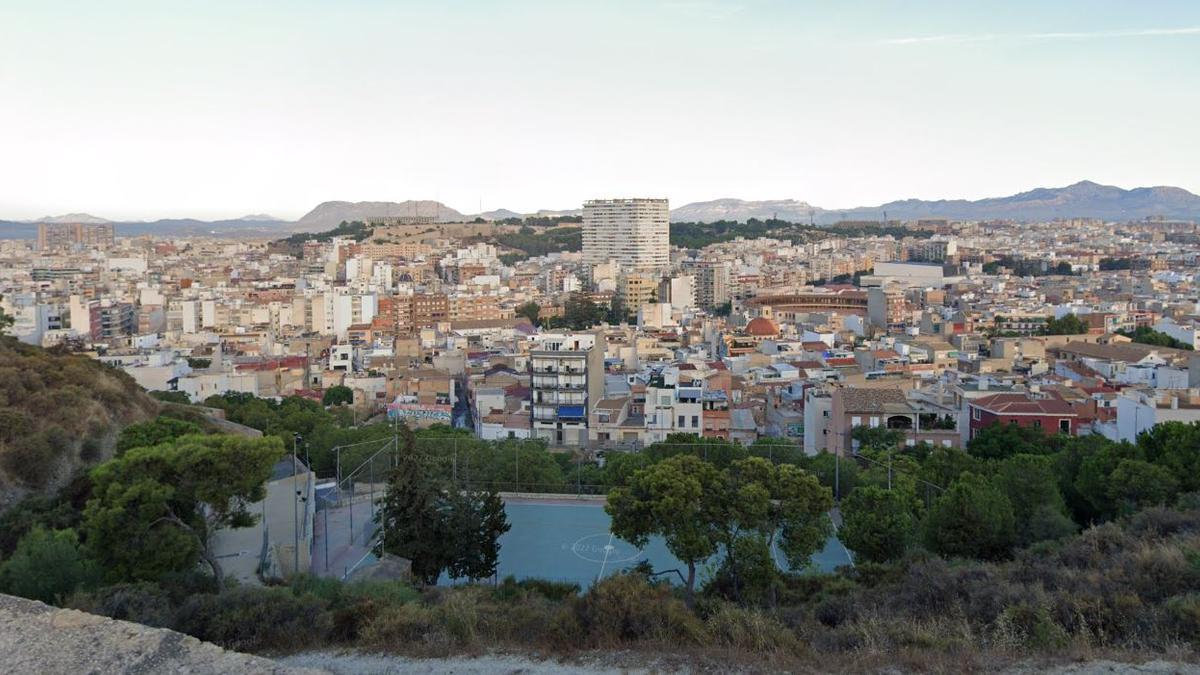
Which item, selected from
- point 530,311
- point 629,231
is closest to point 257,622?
point 530,311

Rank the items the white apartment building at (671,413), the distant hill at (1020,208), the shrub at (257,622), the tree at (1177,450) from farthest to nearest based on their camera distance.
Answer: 1. the distant hill at (1020,208)
2. the white apartment building at (671,413)
3. the tree at (1177,450)
4. the shrub at (257,622)

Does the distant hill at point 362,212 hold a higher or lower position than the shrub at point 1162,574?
higher

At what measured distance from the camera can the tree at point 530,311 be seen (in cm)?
4289

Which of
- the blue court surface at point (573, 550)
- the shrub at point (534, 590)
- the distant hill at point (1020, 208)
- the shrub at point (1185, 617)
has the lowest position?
the blue court surface at point (573, 550)

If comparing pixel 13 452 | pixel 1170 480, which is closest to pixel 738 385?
pixel 1170 480

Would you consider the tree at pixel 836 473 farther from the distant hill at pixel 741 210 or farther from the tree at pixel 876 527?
the distant hill at pixel 741 210

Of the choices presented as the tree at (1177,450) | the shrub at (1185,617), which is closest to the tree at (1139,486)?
the tree at (1177,450)

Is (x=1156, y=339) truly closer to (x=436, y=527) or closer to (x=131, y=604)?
(x=436, y=527)

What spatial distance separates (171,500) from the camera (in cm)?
704

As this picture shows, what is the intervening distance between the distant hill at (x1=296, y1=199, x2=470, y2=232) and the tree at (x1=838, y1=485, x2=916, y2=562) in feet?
403

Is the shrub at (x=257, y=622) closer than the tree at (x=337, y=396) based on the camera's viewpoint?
Yes

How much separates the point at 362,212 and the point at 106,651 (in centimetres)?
14243

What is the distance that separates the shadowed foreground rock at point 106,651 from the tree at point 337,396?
16549 millimetres

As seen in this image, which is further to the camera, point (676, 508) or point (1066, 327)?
point (1066, 327)
